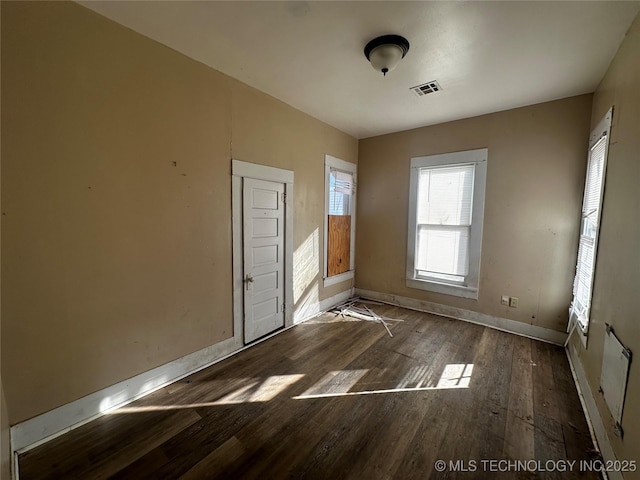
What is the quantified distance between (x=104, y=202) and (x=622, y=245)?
3461 mm

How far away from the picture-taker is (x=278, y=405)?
2010 millimetres

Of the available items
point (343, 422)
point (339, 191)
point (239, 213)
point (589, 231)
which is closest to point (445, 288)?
point (589, 231)

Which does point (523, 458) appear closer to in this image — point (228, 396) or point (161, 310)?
point (228, 396)

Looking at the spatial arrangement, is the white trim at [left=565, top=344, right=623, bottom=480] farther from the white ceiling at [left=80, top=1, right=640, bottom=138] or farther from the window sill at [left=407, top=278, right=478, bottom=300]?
the white ceiling at [left=80, top=1, right=640, bottom=138]

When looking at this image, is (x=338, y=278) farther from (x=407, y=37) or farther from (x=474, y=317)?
(x=407, y=37)

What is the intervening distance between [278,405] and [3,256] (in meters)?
1.98

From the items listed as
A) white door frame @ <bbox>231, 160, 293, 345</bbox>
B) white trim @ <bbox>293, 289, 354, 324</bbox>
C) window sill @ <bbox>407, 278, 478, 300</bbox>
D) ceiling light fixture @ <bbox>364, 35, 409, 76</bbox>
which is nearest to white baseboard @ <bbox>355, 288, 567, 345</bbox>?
window sill @ <bbox>407, 278, 478, 300</bbox>

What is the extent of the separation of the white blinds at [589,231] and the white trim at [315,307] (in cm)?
288

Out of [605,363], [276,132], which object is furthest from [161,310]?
[605,363]

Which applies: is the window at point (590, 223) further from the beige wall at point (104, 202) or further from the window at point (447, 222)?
the beige wall at point (104, 202)

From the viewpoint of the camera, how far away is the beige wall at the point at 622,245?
4.48 feet

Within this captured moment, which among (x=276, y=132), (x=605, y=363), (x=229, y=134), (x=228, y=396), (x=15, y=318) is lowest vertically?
(x=228, y=396)

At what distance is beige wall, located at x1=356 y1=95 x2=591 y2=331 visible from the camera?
2891 millimetres

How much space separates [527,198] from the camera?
3.14 meters
